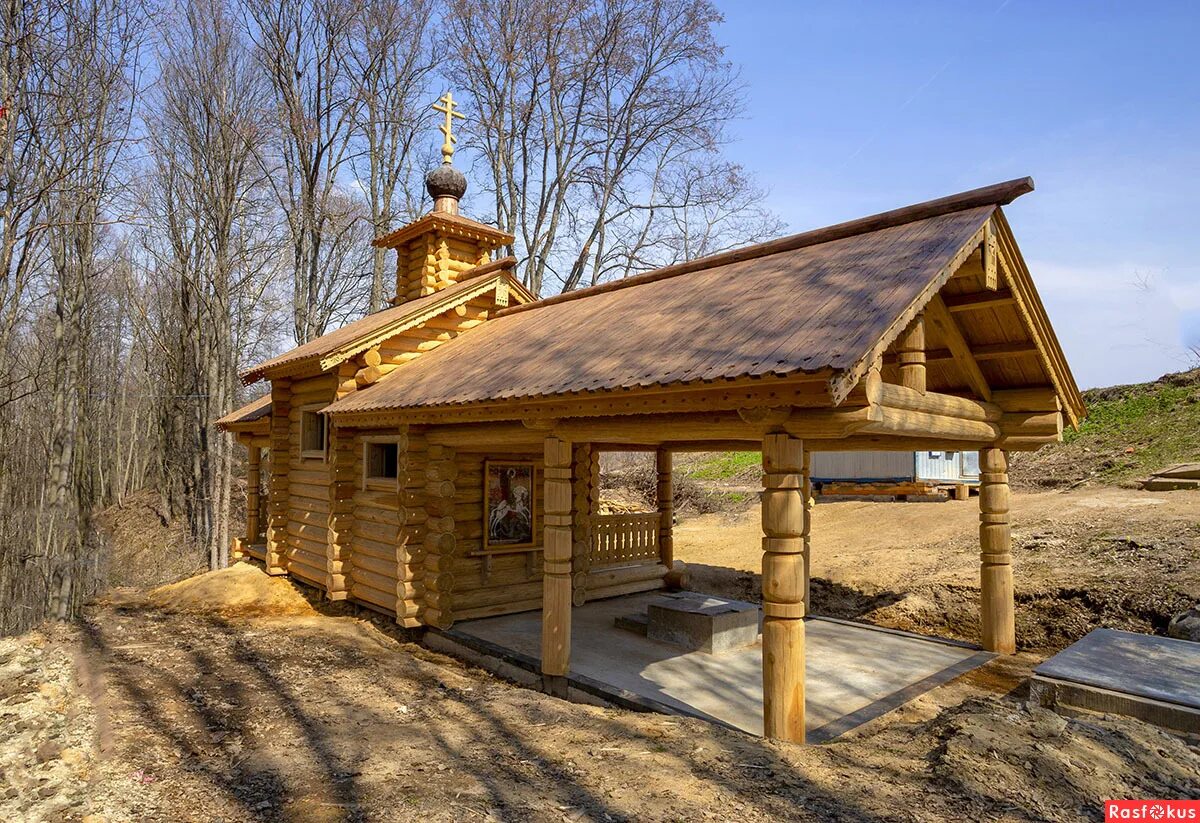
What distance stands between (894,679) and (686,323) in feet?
14.5

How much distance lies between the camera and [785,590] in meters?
5.20

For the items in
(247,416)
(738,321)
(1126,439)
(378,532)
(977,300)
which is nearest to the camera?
(738,321)

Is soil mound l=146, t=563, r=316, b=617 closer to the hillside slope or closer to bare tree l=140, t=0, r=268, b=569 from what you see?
bare tree l=140, t=0, r=268, b=569

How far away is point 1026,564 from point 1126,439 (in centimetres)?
992

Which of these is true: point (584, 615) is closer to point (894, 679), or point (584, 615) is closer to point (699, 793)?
point (894, 679)

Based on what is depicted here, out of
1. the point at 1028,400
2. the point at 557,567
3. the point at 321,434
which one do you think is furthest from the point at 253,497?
the point at 1028,400

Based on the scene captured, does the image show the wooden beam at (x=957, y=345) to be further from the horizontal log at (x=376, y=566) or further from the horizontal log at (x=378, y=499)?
the horizontal log at (x=376, y=566)

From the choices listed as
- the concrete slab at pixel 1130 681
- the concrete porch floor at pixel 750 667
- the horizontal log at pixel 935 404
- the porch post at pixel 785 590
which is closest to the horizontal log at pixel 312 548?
the concrete porch floor at pixel 750 667

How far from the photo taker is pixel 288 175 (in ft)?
65.3

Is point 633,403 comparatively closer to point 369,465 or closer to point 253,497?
point 369,465

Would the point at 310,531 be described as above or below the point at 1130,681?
above

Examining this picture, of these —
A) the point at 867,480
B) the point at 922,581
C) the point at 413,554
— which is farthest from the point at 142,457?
the point at 922,581

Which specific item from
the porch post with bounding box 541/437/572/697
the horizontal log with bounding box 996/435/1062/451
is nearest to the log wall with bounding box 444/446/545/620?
the porch post with bounding box 541/437/572/697

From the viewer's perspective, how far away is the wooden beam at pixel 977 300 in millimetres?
6871
